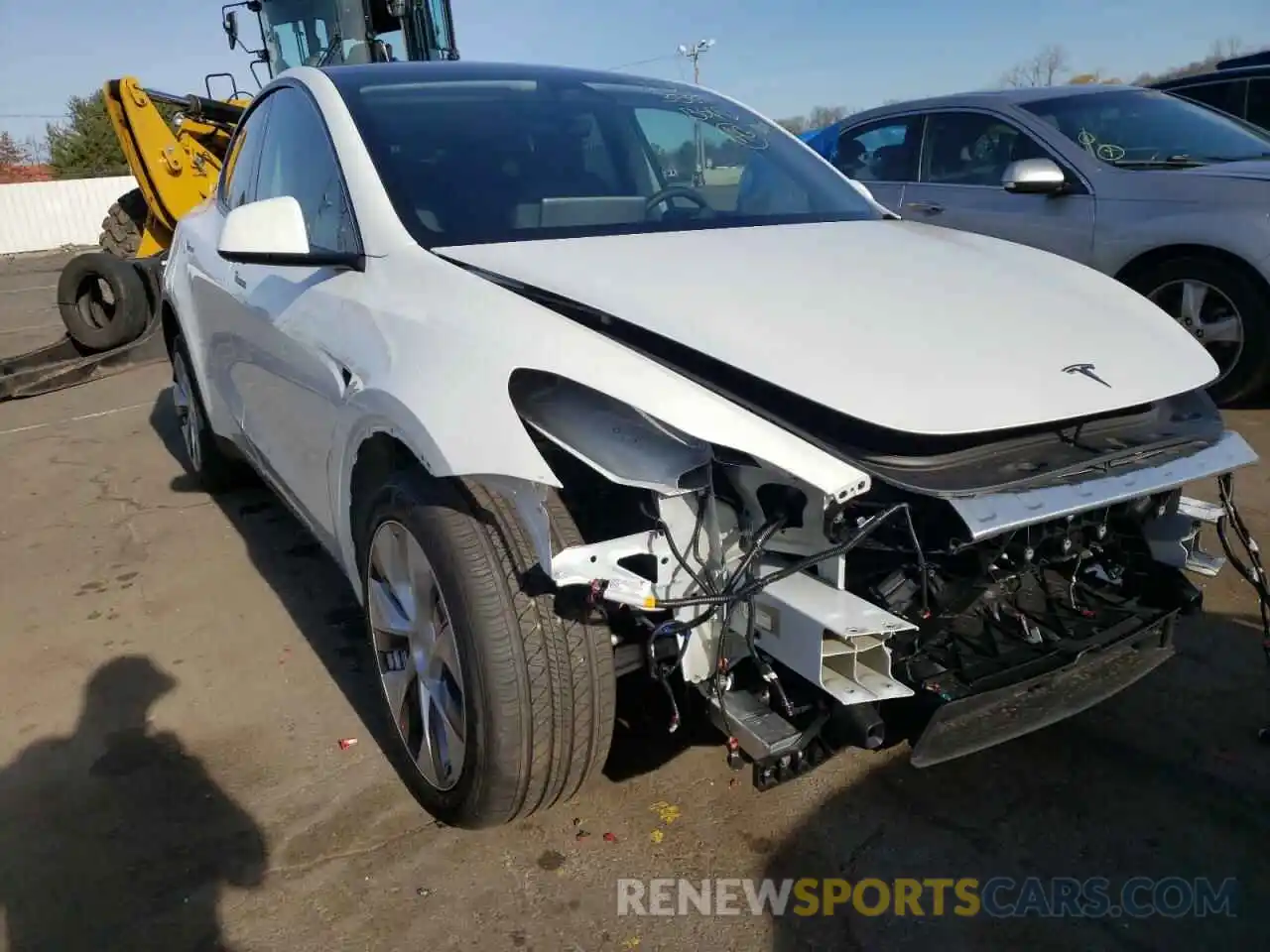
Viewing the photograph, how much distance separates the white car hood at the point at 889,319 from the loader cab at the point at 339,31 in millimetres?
7939

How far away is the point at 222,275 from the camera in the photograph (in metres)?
3.52

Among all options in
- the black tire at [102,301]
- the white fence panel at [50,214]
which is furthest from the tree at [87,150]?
the black tire at [102,301]

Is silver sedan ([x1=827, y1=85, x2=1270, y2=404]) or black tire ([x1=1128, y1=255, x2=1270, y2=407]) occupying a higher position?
silver sedan ([x1=827, y1=85, x2=1270, y2=404])

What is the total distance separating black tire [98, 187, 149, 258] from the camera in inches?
468

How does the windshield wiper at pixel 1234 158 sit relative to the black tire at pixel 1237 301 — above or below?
above

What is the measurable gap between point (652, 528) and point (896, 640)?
0.52 metres

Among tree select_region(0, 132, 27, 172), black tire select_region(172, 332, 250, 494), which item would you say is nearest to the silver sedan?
black tire select_region(172, 332, 250, 494)

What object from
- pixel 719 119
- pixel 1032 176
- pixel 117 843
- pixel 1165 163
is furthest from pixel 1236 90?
pixel 117 843

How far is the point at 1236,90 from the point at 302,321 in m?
7.99

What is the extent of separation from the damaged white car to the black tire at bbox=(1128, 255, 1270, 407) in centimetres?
289

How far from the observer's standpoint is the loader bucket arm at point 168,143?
9297 millimetres

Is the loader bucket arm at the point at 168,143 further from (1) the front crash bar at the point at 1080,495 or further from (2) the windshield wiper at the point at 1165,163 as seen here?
(1) the front crash bar at the point at 1080,495

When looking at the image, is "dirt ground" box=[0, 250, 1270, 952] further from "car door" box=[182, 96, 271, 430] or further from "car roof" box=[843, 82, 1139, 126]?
"car roof" box=[843, 82, 1139, 126]

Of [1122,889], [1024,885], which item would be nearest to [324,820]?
[1024,885]
